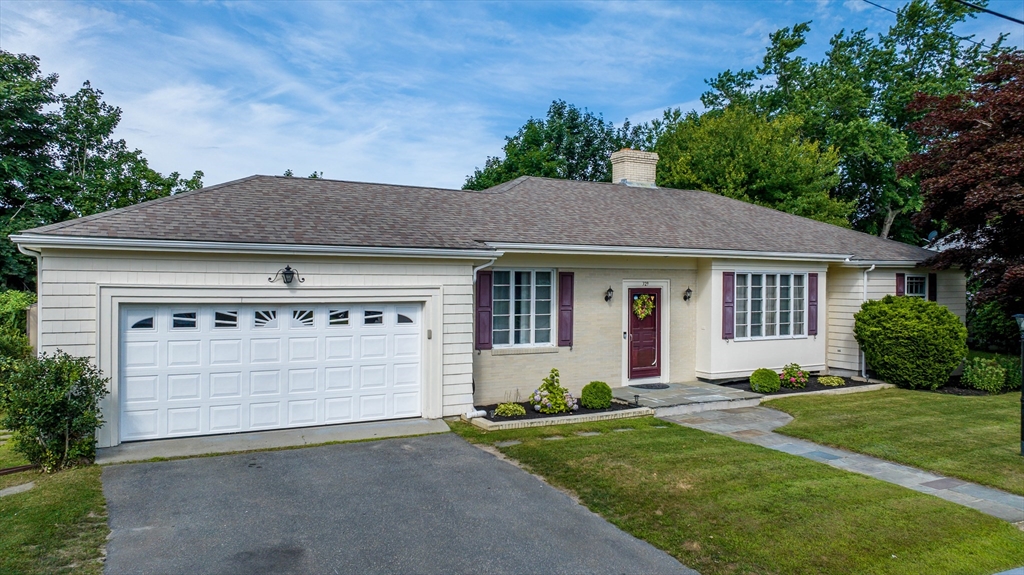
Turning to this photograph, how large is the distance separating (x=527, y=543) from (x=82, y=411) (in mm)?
5517

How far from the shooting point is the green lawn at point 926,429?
7.87 meters

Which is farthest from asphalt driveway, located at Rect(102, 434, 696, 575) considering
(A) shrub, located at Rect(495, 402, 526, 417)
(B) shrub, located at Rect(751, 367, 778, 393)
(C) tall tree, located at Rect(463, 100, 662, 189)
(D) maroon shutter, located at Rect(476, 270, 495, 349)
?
(C) tall tree, located at Rect(463, 100, 662, 189)

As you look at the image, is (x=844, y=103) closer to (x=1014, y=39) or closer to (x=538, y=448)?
(x=1014, y=39)

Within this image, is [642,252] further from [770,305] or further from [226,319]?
[226,319]

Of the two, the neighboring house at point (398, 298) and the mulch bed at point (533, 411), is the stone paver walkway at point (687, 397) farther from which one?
the neighboring house at point (398, 298)

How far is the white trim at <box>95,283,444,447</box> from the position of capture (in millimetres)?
8055

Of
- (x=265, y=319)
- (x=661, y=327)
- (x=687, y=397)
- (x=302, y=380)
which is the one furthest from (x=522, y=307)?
(x=265, y=319)

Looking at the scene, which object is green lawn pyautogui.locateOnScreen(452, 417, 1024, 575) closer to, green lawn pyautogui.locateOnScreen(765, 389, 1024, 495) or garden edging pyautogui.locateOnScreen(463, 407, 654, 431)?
garden edging pyautogui.locateOnScreen(463, 407, 654, 431)

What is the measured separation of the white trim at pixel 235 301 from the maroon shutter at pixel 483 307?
1.21m

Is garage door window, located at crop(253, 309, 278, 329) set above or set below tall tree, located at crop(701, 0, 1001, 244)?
below

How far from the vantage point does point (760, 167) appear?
945 inches

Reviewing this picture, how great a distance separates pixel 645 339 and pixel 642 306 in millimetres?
722

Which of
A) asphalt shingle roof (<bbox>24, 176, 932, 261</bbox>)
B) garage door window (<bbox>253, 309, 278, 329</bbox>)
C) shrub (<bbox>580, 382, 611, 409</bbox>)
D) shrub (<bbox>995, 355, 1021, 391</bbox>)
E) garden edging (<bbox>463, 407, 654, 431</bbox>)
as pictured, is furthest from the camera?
shrub (<bbox>995, 355, 1021, 391</bbox>)

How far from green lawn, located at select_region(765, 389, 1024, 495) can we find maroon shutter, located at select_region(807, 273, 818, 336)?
194 centimetres
